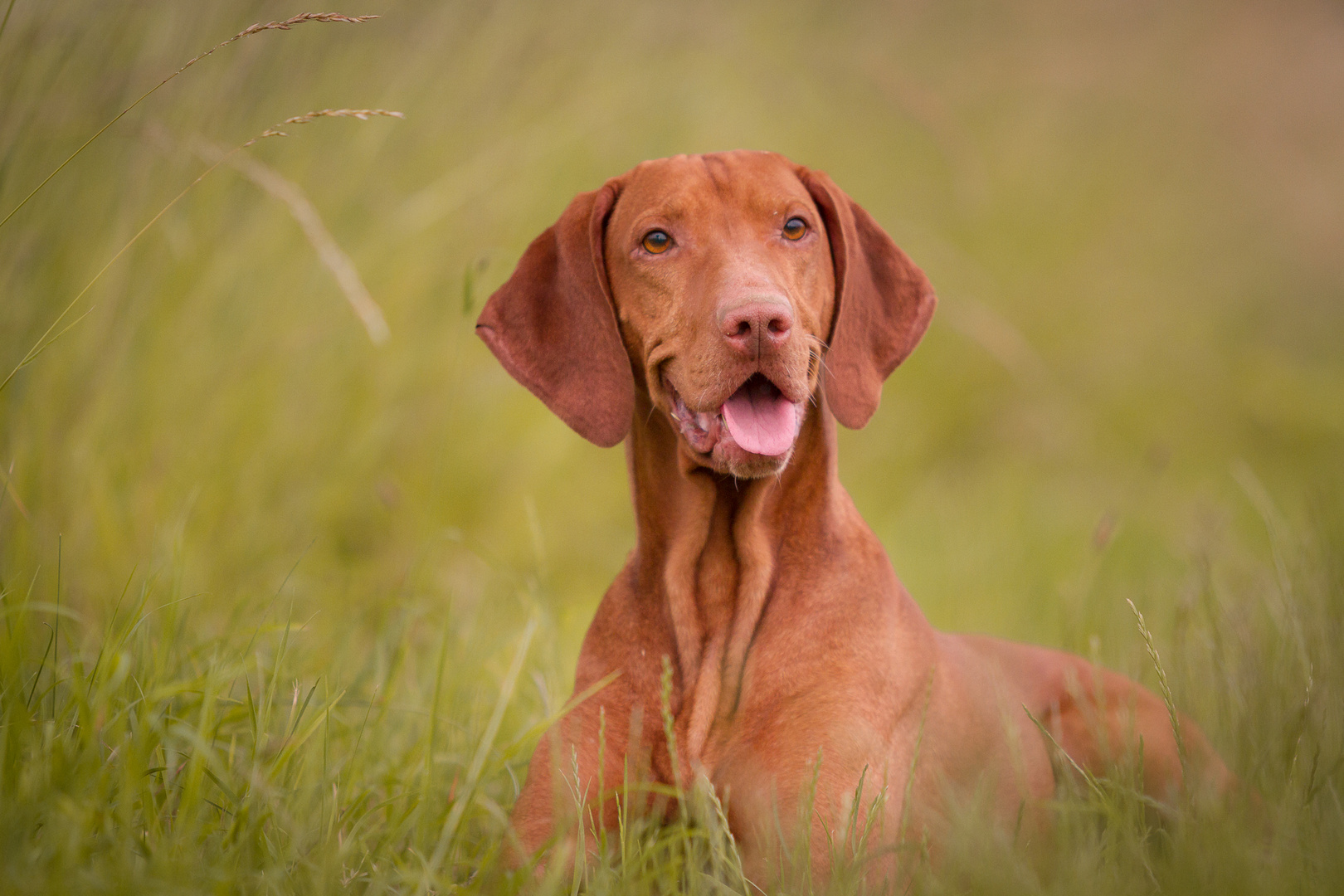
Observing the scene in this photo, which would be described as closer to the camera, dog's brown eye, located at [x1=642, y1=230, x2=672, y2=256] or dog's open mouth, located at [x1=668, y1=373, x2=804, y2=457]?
dog's open mouth, located at [x1=668, y1=373, x2=804, y2=457]

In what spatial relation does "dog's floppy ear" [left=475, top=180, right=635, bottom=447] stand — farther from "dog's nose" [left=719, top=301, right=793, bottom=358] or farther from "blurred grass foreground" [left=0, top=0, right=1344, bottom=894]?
"dog's nose" [left=719, top=301, right=793, bottom=358]

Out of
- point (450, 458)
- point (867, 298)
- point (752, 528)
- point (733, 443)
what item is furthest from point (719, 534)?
point (450, 458)

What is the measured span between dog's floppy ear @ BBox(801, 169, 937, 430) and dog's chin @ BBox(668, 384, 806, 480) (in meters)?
0.30

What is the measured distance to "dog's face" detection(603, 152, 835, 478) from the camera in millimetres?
2650

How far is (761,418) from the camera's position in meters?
2.75

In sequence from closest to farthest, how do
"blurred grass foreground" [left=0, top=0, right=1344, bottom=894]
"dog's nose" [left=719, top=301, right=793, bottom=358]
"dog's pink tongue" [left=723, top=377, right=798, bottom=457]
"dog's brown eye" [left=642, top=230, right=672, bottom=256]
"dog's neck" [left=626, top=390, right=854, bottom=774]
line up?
"blurred grass foreground" [left=0, top=0, right=1344, bottom=894], "dog's nose" [left=719, top=301, right=793, bottom=358], "dog's pink tongue" [left=723, top=377, right=798, bottom=457], "dog's neck" [left=626, top=390, right=854, bottom=774], "dog's brown eye" [left=642, top=230, right=672, bottom=256]

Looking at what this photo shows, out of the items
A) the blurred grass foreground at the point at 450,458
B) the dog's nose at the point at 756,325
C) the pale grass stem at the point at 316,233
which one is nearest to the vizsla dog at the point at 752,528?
the dog's nose at the point at 756,325

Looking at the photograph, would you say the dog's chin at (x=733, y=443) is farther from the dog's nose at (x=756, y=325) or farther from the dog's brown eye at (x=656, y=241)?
the dog's brown eye at (x=656, y=241)

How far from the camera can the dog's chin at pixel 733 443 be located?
271 cm

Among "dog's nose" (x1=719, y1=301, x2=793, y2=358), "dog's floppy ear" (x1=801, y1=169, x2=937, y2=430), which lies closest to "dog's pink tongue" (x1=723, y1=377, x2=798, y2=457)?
"dog's nose" (x1=719, y1=301, x2=793, y2=358)

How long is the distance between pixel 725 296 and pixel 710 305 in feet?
0.18

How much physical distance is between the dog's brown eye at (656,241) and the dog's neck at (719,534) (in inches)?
16.0

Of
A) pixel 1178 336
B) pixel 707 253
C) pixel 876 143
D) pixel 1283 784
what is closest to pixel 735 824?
pixel 1283 784

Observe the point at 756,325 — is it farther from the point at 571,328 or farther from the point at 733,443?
the point at 571,328
